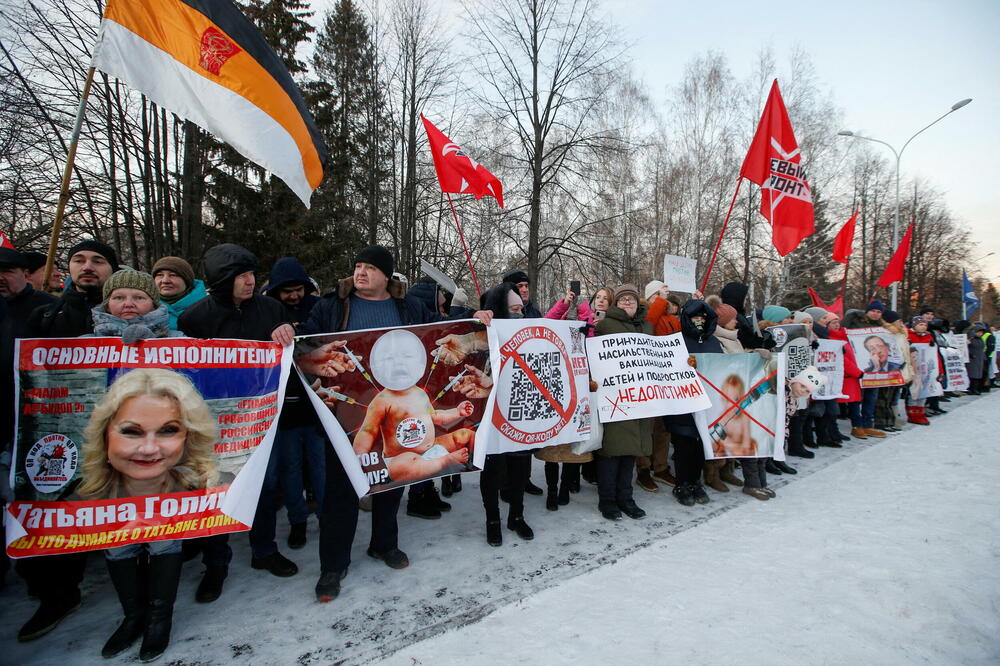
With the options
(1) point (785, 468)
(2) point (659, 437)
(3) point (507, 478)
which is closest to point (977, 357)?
(1) point (785, 468)

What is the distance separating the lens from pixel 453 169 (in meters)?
7.42

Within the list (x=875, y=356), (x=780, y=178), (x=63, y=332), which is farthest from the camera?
(x=875, y=356)

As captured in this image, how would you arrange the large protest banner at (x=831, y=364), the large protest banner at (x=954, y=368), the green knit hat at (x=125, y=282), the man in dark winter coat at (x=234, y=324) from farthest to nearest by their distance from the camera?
1. the large protest banner at (x=954, y=368)
2. the large protest banner at (x=831, y=364)
3. the man in dark winter coat at (x=234, y=324)
4. the green knit hat at (x=125, y=282)

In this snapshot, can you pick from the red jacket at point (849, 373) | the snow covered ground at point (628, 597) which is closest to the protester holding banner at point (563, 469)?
the snow covered ground at point (628, 597)

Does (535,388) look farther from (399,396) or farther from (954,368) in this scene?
(954,368)

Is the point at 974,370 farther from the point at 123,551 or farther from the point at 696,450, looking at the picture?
the point at 123,551

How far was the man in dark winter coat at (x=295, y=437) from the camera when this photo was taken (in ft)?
11.6

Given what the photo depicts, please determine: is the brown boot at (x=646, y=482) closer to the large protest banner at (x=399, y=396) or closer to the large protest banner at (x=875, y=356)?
the large protest banner at (x=399, y=396)

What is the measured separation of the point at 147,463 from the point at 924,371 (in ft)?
37.9

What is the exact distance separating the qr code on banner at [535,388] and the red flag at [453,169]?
409cm

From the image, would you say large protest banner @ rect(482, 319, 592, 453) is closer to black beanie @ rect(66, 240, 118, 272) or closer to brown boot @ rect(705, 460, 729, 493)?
brown boot @ rect(705, 460, 729, 493)

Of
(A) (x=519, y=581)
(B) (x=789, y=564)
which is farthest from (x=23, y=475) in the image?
(B) (x=789, y=564)

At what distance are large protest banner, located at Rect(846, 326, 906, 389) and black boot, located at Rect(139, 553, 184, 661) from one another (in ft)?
29.3

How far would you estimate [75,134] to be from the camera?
2.98 meters
